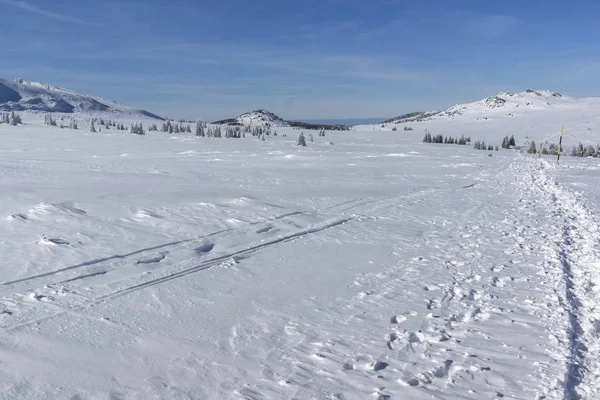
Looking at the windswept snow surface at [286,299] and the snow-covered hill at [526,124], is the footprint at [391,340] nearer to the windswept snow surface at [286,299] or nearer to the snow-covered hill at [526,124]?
the windswept snow surface at [286,299]

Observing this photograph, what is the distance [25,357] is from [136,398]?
1.22 meters

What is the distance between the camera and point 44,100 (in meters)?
128

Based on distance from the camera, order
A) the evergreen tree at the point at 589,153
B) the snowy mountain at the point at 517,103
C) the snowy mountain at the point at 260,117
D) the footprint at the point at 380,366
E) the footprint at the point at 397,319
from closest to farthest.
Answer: the footprint at the point at 380,366 → the footprint at the point at 397,319 → the evergreen tree at the point at 589,153 → the snowy mountain at the point at 517,103 → the snowy mountain at the point at 260,117

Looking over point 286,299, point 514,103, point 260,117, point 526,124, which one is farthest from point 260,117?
point 286,299

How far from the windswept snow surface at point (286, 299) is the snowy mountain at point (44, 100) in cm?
11975

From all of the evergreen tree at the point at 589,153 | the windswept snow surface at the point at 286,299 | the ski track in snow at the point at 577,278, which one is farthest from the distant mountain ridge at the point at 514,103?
the windswept snow surface at the point at 286,299

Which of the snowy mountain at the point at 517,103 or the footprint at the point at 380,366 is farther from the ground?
the snowy mountain at the point at 517,103

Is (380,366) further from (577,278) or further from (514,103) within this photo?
(514,103)

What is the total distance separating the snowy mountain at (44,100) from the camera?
120m

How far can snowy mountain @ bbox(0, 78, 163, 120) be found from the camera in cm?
11956

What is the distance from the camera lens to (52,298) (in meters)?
5.53

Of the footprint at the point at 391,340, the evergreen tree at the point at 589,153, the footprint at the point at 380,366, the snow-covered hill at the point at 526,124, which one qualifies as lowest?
the footprint at the point at 380,366

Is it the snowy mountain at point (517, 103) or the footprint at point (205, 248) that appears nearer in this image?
the footprint at point (205, 248)

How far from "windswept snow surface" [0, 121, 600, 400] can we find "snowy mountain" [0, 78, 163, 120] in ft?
393
